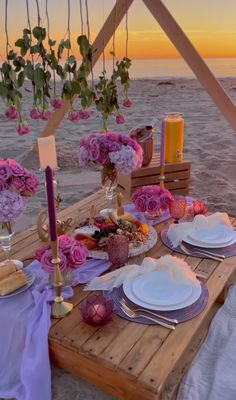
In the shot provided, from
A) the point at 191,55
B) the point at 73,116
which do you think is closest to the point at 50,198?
the point at 73,116

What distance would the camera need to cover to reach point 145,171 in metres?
2.39

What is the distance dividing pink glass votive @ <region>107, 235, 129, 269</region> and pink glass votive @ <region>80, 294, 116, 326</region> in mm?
272

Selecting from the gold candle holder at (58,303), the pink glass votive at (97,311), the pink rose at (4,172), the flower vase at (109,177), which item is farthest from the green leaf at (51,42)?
the pink glass votive at (97,311)

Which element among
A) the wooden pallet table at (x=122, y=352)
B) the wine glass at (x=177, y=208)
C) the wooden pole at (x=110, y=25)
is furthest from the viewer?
the wooden pole at (x=110, y=25)

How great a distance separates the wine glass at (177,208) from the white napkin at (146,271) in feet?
1.50

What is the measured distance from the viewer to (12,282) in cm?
132

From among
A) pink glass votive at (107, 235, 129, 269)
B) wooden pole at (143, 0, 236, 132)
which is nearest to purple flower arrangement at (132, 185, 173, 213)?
pink glass votive at (107, 235, 129, 269)

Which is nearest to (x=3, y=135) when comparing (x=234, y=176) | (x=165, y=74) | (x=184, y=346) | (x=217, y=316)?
(x=234, y=176)

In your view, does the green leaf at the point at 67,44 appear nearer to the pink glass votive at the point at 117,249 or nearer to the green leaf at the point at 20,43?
the green leaf at the point at 20,43

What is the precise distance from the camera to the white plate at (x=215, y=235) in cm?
161

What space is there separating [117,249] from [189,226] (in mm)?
420

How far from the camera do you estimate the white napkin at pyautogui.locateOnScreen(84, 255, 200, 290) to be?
1306mm

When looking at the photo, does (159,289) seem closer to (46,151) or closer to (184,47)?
(46,151)

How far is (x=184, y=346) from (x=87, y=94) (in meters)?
1.37
